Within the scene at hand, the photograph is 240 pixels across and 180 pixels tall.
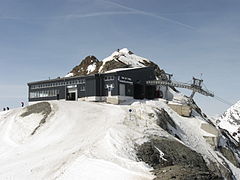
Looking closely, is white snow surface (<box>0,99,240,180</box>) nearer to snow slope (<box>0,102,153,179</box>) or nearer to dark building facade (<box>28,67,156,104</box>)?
snow slope (<box>0,102,153,179</box>)

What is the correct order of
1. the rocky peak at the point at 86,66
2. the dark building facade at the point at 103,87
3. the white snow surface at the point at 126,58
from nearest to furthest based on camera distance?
the dark building facade at the point at 103,87, the white snow surface at the point at 126,58, the rocky peak at the point at 86,66

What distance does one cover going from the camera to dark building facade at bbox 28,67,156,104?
56.3 m

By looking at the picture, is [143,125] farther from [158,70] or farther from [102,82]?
[158,70]

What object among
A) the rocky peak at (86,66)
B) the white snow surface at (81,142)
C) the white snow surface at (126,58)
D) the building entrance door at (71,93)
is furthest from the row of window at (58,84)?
the rocky peak at (86,66)

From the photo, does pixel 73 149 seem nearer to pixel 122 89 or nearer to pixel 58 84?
pixel 122 89

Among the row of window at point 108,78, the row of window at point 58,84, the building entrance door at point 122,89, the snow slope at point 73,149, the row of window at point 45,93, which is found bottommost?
the snow slope at point 73,149

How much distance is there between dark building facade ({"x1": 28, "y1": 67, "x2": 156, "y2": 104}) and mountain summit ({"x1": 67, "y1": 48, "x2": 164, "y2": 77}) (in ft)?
57.2

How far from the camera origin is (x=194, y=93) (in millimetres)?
61750

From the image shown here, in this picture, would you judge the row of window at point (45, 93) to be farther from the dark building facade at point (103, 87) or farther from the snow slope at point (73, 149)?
the snow slope at point (73, 149)

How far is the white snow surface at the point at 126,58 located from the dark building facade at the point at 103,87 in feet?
63.8

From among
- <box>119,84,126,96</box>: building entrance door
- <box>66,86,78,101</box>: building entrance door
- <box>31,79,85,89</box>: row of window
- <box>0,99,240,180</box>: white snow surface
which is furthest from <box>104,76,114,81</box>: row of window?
<box>0,99,240,180</box>: white snow surface

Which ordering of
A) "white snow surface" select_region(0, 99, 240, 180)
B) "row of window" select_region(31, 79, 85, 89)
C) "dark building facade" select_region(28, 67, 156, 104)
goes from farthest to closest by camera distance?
1. "row of window" select_region(31, 79, 85, 89)
2. "dark building facade" select_region(28, 67, 156, 104)
3. "white snow surface" select_region(0, 99, 240, 180)

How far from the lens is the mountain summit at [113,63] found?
271 ft

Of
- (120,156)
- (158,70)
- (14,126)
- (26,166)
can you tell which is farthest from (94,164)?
(158,70)
